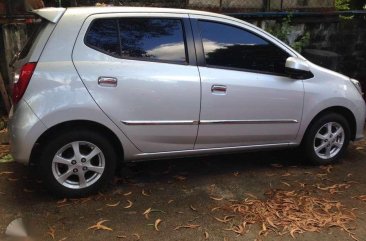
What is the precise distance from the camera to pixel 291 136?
5141 mm

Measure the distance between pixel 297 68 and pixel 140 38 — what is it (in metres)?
1.65

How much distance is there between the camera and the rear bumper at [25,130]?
400cm

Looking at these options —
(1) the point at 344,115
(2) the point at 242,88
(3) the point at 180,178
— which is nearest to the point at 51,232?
(3) the point at 180,178

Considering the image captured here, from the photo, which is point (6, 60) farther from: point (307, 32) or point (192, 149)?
point (307, 32)

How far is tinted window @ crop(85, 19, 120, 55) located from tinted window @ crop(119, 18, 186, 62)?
65 millimetres

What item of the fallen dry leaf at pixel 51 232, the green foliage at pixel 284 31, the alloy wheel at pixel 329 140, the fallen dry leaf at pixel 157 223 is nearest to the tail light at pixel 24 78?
the fallen dry leaf at pixel 51 232

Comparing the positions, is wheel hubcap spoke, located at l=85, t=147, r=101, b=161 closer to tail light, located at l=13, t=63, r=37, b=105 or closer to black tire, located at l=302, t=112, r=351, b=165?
tail light, located at l=13, t=63, r=37, b=105

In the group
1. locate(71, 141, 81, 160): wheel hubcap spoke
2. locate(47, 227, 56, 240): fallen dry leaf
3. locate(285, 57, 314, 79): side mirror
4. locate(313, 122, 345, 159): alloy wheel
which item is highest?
locate(285, 57, 314, 79): side mirror

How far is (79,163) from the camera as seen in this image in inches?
167

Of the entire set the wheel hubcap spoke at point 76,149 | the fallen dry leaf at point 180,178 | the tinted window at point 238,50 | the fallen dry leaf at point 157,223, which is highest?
the tinted window at point 238,50

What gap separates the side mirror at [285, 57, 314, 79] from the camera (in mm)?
4828

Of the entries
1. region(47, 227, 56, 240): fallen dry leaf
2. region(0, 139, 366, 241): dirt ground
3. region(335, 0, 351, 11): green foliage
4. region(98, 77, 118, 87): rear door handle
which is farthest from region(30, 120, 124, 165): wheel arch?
region(335, 0, 351, 11): green foliage

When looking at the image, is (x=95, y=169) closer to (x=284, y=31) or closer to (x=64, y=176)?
(x=64, y=176)

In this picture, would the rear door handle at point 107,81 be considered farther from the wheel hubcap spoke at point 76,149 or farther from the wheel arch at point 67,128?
the wheel hubcap spoke at point 76,149
